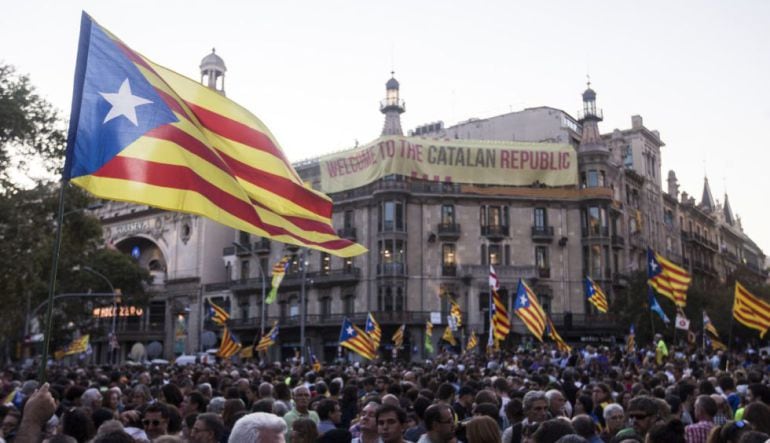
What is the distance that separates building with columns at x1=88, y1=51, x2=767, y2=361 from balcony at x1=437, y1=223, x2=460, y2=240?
109mm

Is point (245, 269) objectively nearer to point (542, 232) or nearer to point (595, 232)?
point (542, 232)

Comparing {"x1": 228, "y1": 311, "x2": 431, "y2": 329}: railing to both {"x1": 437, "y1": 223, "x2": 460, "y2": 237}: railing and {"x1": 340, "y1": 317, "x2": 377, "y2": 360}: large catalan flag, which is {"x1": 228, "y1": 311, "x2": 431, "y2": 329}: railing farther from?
{"x1": 340, "y1": 317, "x2": 377, "y2": 360}: large catalan flag

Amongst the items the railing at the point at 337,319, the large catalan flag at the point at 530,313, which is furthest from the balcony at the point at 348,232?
the large catalan flag at the point at 530,313

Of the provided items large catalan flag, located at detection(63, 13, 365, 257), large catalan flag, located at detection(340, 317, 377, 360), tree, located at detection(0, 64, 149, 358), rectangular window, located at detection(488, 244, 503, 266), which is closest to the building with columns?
rectangular window, located at detection(488, 244, 503, 266)

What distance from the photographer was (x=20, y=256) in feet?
90.5

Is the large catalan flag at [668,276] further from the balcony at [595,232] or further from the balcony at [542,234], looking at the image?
the balcony at [595,232]

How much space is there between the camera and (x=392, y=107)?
6300 cm

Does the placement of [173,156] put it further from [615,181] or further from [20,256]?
[615,181]

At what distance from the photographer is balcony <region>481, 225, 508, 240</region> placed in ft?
187

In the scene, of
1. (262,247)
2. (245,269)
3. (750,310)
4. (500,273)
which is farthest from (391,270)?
(750,310)

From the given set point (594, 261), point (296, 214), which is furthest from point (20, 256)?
point (594, 261)

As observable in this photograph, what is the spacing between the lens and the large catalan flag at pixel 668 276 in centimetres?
2770

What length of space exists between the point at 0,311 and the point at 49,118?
351 inches

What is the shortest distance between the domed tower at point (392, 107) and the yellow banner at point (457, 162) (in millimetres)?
10748
